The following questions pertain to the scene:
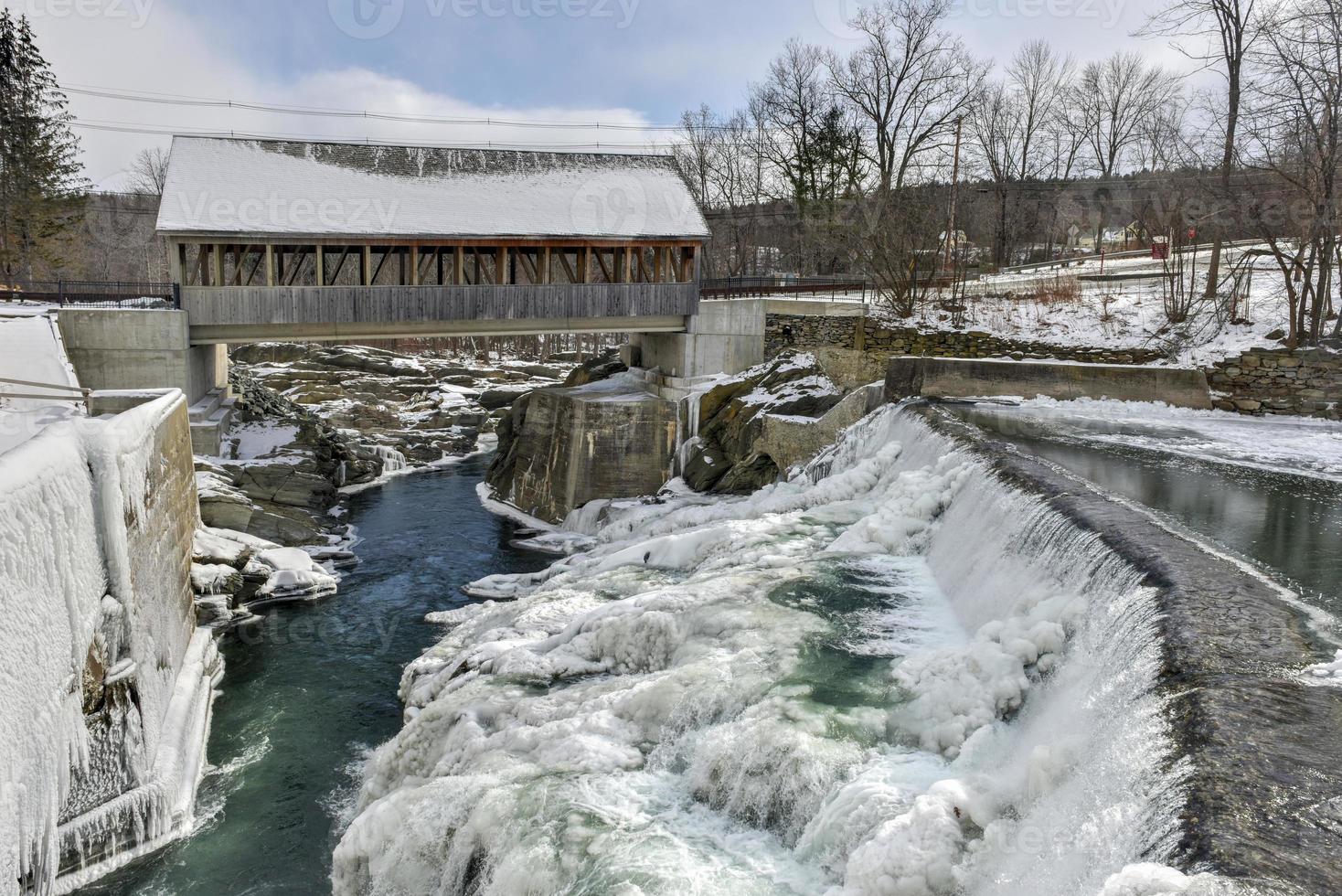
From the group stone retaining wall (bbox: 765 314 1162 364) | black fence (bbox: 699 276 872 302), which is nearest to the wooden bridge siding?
stone retaining wall (bbox: 765 314 1162 364)

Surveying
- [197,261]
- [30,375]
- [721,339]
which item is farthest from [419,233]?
[30,375]

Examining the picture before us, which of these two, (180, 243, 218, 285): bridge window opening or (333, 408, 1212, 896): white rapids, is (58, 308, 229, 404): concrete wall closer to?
(180, 243, 218, 285): bridge window opening

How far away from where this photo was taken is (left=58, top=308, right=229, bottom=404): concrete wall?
66.9 ft

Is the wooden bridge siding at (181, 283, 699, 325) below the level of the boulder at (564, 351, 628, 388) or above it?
above

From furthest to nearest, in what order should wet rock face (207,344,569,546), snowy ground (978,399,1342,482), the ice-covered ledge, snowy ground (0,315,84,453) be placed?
1. wet rock face (207,344,569,546)
2. snowy ground (0,315,84,453)
3. snowy ground (978,399,1342,482)
4. the ice-covered ledge

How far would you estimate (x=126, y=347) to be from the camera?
2059cm

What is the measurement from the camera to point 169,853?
9242 millimetres

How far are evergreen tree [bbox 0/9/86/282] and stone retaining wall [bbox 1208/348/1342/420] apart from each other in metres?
35.4

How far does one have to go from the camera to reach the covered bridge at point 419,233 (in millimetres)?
21750

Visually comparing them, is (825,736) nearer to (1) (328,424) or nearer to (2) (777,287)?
(2) (777,287)

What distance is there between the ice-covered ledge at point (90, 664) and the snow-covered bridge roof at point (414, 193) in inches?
446

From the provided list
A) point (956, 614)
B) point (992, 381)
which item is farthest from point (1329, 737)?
point (992, 381)

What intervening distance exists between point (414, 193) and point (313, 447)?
7.03 m

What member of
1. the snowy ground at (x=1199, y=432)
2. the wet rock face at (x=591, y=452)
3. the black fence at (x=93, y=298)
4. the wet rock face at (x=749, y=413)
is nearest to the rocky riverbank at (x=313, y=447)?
the wet rock face at (x=591, y=452)
